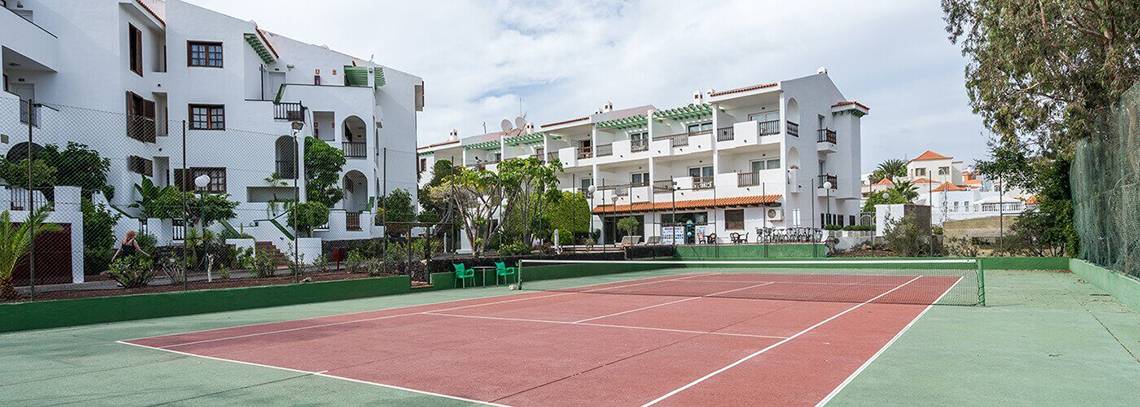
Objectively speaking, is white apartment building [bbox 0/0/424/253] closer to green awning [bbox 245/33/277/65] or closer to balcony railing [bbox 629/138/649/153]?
green awning [bbox 245/33/277/65]

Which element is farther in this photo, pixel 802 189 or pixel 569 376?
pixel 802 189

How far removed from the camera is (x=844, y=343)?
9.91 metres

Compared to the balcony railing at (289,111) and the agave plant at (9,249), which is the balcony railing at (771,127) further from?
the agave plant at (9,249)

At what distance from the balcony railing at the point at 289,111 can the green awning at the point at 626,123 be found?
2188cm

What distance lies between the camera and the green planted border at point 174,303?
1312 centimetres

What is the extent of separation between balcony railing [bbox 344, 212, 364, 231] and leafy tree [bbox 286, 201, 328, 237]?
2.54 m

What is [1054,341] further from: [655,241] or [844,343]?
[655,241]

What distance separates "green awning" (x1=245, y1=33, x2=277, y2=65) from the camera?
31987mm

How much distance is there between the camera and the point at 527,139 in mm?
54750

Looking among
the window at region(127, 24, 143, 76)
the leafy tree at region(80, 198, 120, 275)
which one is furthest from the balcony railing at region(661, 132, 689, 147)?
the leafy tree at region(80, 198, 120, 275)

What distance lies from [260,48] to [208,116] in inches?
177

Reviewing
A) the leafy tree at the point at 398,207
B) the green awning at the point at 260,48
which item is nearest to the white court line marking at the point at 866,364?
the leafy tree at the point at 398,207

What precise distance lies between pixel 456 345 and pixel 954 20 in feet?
59.0

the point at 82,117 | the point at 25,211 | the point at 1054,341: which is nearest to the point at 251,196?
the point at 82,117
